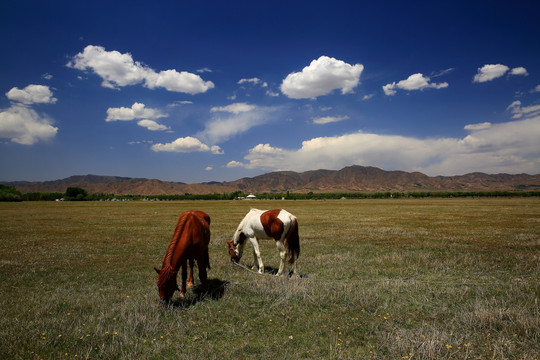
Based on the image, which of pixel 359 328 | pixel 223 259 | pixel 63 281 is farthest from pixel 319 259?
pixel 63 281

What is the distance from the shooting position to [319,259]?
12.9 metres

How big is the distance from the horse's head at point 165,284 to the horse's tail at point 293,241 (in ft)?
14.1

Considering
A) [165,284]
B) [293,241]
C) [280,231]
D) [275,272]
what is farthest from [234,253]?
[165,284]

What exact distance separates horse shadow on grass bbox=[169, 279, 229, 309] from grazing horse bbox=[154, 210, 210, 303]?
190mm

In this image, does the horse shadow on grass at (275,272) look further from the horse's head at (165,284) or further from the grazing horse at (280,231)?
the horse's head at (165,284)

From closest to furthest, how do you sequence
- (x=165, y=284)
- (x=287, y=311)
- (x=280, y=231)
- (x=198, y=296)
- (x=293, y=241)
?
(x=287, y=311) → (x=165, y=284) → (x=198, y=296) → (x=280, y=231) → (x=293, y=241)

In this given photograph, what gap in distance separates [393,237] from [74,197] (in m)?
153

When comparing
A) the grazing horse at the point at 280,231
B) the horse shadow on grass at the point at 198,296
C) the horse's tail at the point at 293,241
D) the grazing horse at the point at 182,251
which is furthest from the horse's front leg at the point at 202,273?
the horse's tail at the point at 293,241

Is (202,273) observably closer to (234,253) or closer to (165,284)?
(165,284)

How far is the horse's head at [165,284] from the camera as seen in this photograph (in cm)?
684

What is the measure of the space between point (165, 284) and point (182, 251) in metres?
0.91

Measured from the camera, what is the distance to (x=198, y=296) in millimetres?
8141

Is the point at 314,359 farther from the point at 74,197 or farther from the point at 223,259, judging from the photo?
the point at 74,197

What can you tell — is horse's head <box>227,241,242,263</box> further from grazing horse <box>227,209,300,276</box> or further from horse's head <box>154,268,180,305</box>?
horse's head <box>154,268,180,305</box>
